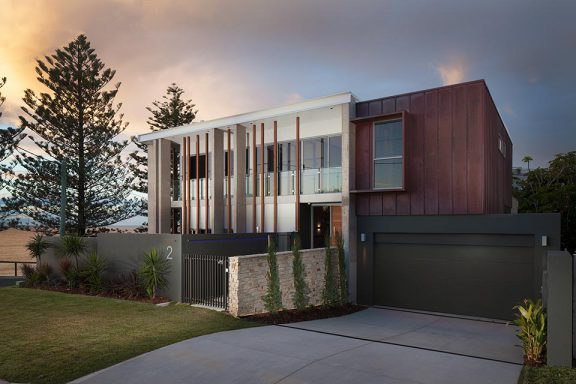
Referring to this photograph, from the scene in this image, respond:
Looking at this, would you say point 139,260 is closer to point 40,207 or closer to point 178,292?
point 178,292

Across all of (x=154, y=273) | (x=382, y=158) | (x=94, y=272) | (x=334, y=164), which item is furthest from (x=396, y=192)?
(x=94, y=272)

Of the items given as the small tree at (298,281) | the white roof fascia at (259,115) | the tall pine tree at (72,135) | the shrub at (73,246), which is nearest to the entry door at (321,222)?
the white roof fascia at (259,115)

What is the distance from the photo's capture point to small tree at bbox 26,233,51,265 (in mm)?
17328

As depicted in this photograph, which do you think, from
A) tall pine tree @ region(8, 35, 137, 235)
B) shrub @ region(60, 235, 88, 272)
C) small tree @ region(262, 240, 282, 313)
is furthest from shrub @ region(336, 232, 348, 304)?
A: tall pine tree @ region(8, 35, 137, 235)

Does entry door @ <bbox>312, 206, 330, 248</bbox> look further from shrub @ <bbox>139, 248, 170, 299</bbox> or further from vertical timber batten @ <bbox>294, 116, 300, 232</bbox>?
shrub @ <bbox>139, 248, 170, 299</bbox>

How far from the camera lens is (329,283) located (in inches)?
511

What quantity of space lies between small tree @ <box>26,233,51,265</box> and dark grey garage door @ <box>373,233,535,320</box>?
13.1 meters

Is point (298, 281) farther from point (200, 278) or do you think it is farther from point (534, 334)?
point (534, 334)

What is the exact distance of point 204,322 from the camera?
10.1 meters

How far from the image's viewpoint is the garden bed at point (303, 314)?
10.7 m

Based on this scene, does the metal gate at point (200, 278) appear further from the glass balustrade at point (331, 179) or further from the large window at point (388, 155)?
the large window at point (388, 155)

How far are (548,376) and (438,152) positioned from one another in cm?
750

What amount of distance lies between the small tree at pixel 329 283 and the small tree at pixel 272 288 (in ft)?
6.66

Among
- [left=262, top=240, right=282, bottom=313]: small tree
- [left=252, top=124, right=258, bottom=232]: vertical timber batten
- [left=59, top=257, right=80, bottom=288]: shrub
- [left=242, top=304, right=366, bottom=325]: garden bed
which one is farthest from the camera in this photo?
[left=252, top=124, right=258, bottom=232]: vertical timber batten
